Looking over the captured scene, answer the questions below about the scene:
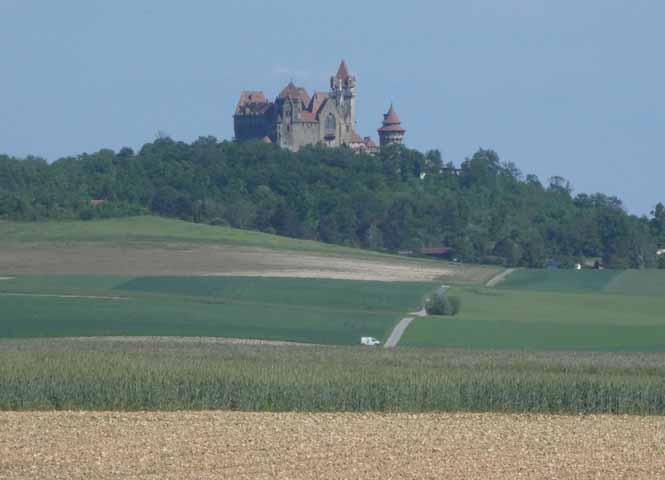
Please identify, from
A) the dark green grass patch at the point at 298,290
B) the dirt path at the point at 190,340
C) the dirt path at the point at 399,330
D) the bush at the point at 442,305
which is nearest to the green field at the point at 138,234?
the dark green grass patch at the point at 298,290

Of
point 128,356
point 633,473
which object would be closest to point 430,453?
point 633,473

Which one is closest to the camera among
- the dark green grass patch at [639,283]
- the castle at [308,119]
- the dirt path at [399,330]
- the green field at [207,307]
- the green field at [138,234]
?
the dirt path at [399,330]

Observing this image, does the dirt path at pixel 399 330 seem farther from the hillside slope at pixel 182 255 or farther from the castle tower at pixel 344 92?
the castle tower at pixel 344 92

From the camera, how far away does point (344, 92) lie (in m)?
160

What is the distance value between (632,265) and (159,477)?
85.9 metres

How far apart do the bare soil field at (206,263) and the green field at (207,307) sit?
11.8 ft

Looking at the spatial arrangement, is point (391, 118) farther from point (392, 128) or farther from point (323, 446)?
point (323, 446)

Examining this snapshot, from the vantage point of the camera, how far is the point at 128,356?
32.5m

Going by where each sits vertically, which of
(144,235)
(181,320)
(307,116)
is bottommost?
(181,320)

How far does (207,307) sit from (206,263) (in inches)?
680

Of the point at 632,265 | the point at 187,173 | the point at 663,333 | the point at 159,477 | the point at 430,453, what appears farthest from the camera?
the point at 187,173

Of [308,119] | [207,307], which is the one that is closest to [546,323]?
[207,307]

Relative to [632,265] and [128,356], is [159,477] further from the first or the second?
[632,265]

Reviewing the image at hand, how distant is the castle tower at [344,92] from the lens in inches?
6220
